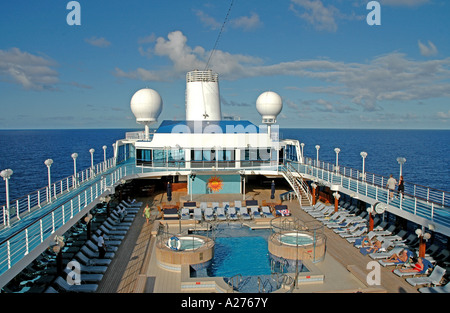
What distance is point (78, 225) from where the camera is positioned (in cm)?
1781

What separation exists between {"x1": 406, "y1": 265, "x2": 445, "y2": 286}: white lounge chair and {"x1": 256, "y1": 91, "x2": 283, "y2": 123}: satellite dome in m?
15.6

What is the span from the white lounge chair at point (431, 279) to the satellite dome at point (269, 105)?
15585 millimetres

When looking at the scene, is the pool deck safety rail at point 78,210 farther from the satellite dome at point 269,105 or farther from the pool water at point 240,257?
the pool water at point 240,257

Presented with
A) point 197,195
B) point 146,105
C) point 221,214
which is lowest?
point 221,214

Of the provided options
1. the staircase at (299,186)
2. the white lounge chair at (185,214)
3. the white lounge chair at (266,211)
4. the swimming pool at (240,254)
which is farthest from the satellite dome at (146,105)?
the swimming pool at (240,254)

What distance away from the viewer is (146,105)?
24844 mm

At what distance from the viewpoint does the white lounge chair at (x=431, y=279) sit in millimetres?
10234

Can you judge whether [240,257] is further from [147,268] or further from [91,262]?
[91,262]

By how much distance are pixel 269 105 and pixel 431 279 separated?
1586 cm

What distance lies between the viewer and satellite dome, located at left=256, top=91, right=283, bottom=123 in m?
24.4

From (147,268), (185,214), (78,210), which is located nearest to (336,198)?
(185,214)
